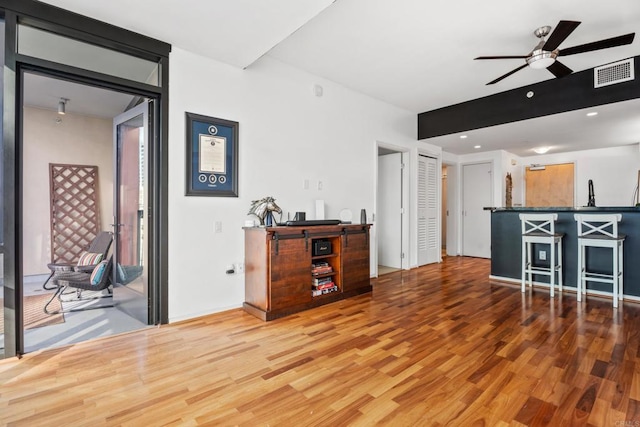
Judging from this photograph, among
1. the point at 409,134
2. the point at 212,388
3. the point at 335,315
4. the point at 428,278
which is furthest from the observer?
the point at 409,134

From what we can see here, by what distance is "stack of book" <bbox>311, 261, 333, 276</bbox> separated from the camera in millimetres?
3376

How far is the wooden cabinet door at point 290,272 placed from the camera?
292 cm

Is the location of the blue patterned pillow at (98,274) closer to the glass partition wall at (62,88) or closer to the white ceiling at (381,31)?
the glass partition wall at (62,88)

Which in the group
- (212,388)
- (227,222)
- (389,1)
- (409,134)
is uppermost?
(389,1)

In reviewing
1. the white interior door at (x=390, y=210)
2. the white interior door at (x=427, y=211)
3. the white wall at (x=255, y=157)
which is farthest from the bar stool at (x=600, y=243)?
the white wall at (x=255, y=157)

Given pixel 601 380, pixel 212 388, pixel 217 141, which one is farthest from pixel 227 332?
pixel 601 380

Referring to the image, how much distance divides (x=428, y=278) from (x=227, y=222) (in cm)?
311

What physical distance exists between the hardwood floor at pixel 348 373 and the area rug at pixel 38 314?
0.79 m

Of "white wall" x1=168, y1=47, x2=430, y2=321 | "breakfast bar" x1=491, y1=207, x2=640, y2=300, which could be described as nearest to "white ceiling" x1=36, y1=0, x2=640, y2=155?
"white wall" x1=168, y1=47, x2=430, y2=321

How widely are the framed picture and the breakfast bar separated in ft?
12.5

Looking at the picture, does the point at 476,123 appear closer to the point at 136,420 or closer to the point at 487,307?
the point at 487,307

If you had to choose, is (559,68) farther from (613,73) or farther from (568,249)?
(568,249)

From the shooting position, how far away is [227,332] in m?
2.61

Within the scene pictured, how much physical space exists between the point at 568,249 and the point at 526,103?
2049 mm
